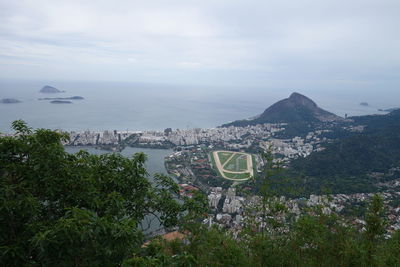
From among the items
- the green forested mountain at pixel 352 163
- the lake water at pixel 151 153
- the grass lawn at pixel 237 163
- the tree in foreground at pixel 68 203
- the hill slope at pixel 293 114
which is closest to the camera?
the tree in foreground at pixel 68 203

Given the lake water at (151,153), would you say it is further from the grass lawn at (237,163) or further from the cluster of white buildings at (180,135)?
the grass lawn at (237,163)

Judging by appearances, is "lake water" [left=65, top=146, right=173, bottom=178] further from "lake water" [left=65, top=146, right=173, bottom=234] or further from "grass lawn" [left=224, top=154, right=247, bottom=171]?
"grass lawn" [left=224, top=154, right=247, bottom=171]

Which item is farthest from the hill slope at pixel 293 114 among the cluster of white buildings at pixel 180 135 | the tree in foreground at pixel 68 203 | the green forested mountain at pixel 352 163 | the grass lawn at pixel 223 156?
the tree in foreground at pixel 68 203

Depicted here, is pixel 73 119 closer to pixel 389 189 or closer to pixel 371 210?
pixel 389 189

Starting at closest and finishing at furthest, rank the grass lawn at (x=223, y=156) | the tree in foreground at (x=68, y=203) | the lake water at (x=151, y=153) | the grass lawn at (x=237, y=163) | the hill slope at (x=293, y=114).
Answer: the tree in foreground at (x=68, y=203) < the lake water at (x=151, y=153) < the grass lawn at (x=237, y=163) < the grass lawn at (x=223, y=156) < the hill slope at (x=293, y=114)

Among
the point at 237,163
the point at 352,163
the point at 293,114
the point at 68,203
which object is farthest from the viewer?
the point at 293,114

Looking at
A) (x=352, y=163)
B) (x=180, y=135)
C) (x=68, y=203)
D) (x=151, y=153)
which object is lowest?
(x=151, y=153)

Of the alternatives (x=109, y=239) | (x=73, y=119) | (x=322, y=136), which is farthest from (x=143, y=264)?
(x=73, y=119)

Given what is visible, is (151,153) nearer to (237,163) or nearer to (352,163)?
(237,163)

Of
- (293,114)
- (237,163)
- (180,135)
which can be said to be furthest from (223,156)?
(293,114)
